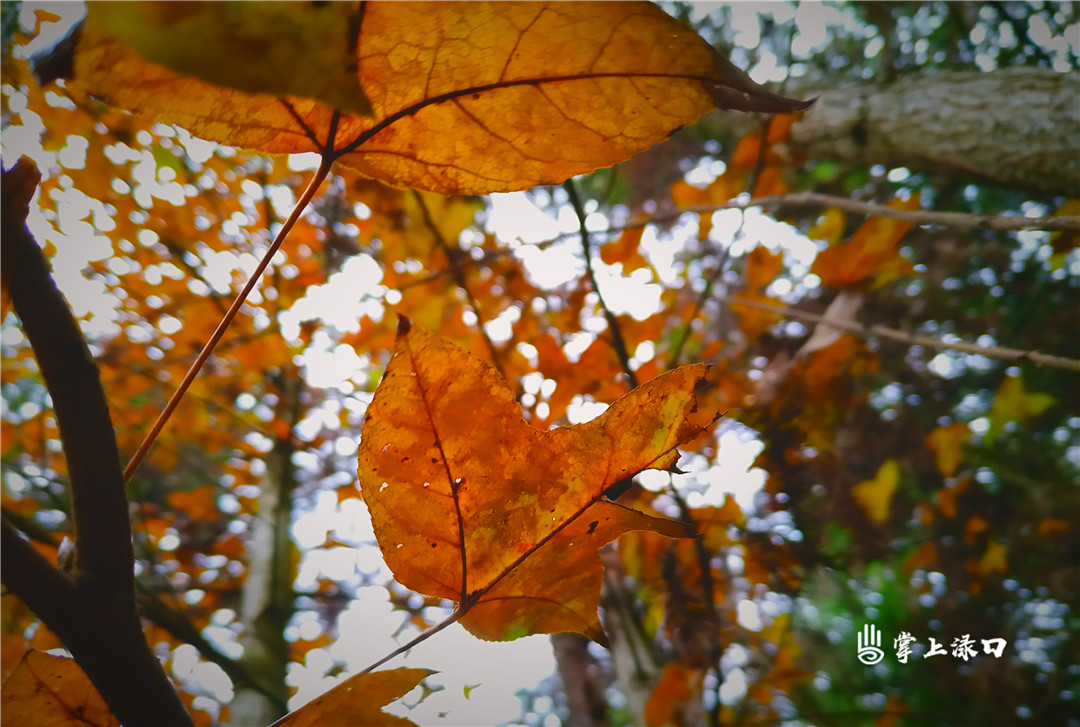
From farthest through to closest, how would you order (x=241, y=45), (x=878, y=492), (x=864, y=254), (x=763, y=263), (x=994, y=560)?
(x=994, y=560), (x=878, y=492), (x=763, y=263), (x=864, y=254), (x=241, y=45)

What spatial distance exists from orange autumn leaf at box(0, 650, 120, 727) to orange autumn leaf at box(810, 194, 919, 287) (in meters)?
1.10

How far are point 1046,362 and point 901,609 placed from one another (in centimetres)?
159

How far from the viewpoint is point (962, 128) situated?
3.70ft

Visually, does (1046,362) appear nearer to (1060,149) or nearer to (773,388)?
(773,388)

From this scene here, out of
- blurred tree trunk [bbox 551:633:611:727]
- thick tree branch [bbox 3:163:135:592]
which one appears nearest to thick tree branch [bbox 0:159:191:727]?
thick tree branch [bbox 3:163:135:592]

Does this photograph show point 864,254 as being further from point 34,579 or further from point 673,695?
point 34,579

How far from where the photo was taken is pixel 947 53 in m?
1.60

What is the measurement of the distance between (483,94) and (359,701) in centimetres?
22

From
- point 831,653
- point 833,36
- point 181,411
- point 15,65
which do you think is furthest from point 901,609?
point 15,65

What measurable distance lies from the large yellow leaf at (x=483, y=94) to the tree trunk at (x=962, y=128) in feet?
4.39

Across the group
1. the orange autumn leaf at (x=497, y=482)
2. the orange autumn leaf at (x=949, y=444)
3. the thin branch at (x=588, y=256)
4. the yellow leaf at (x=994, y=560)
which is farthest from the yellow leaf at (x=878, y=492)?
the orange autumn leaf at (x=497, y=482)

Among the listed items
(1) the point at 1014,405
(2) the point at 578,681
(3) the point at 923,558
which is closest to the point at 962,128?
(1) the point at 1014,405

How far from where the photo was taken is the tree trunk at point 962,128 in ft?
3.38

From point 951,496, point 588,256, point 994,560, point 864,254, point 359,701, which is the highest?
point 864,254
